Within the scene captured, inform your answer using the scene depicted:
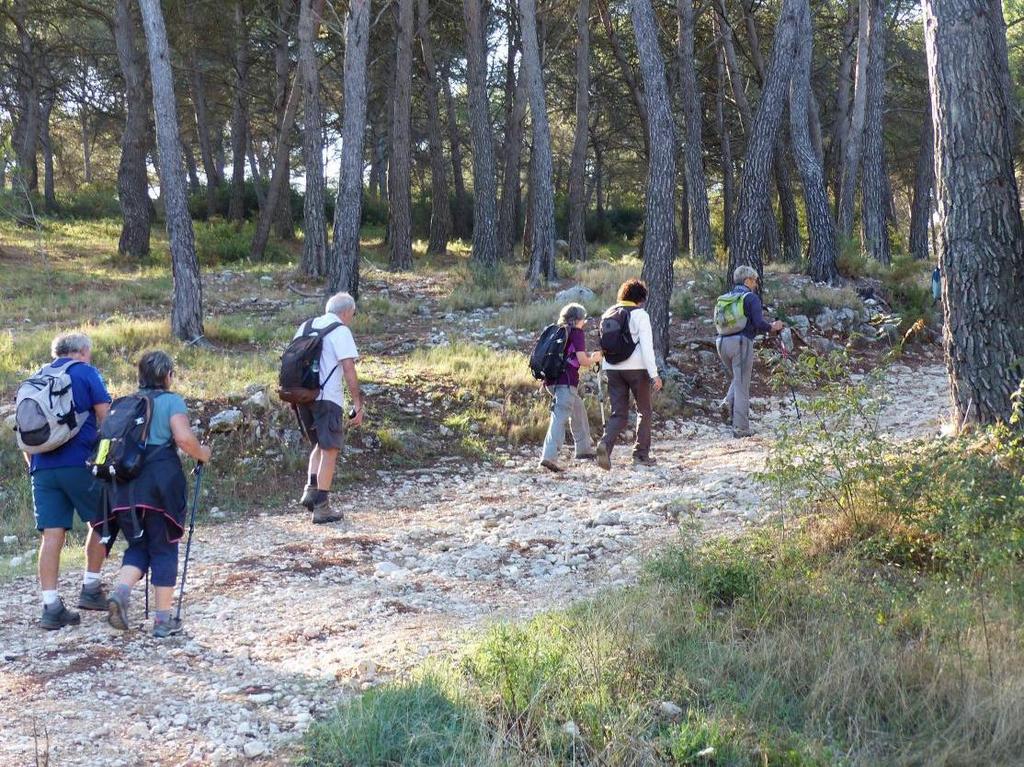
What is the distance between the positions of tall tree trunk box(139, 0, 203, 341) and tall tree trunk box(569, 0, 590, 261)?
11105 millimetres

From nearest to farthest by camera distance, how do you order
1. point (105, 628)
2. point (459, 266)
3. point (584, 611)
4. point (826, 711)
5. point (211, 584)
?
point (826, 711)
point (584, 611)
point (105, 628)
point (211, 584)
point (459, 266)

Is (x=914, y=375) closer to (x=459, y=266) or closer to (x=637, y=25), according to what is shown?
(x=637, y=25)

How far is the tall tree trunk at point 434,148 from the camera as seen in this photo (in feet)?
76.9

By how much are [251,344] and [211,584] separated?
24.5ft

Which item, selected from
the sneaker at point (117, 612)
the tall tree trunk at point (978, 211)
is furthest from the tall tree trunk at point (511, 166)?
the sneaker at point (117, 612)

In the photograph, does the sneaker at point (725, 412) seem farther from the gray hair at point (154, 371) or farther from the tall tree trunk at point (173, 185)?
the gray hair at point (154, 371)

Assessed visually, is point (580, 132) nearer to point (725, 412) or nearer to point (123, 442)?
point (725, 412)

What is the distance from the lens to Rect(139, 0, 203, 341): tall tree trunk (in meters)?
12.8

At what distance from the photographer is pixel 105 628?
5.95 m

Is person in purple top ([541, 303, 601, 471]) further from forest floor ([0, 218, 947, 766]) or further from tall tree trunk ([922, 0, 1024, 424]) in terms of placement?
tall tree trunk ([922, 0, 1024, 424])

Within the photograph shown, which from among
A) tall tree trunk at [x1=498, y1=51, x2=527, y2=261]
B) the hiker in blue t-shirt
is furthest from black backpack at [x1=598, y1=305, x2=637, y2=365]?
tall tree trunk at [x1=498, y1=51, x2=527, y2=261]

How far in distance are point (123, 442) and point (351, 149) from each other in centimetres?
1044

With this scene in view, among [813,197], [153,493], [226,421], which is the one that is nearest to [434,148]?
[813,197]

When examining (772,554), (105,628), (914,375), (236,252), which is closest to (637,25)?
(914,375)
